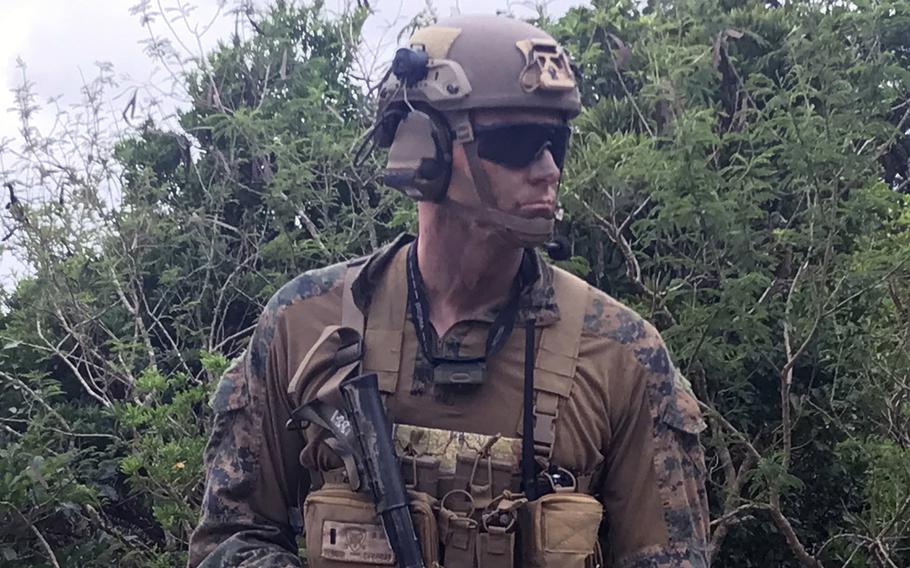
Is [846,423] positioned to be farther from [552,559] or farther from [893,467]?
[552,559]

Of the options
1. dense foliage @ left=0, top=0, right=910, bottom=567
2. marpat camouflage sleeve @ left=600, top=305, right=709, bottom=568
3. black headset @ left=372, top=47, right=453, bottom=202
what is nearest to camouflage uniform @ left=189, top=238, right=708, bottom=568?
marpat camouflage sleeve @ left=600, top=305, right=709, bottom=568

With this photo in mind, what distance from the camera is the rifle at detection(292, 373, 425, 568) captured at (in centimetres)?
211

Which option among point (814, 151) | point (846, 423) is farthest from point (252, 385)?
point (846, 423)

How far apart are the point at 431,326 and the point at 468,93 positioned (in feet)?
1.60

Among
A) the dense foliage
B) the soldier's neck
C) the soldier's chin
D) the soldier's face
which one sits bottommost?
the dense foliage

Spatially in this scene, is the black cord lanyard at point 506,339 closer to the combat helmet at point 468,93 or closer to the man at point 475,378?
the man at point 475,378

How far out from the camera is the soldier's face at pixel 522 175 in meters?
2.22

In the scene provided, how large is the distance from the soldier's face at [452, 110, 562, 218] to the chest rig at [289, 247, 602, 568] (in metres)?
0.26

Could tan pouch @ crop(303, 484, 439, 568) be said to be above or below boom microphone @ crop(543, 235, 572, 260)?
below

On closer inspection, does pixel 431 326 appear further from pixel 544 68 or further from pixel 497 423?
pixel 544 68

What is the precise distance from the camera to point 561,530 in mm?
2123

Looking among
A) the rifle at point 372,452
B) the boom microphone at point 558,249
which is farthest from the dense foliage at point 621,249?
the rifle at point 372,452

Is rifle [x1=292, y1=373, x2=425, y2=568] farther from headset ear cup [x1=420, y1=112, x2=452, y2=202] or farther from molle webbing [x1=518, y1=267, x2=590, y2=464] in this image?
headset ear cup [x1=420, y1=112, x2=452, y2=202]

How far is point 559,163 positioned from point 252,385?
781mm
